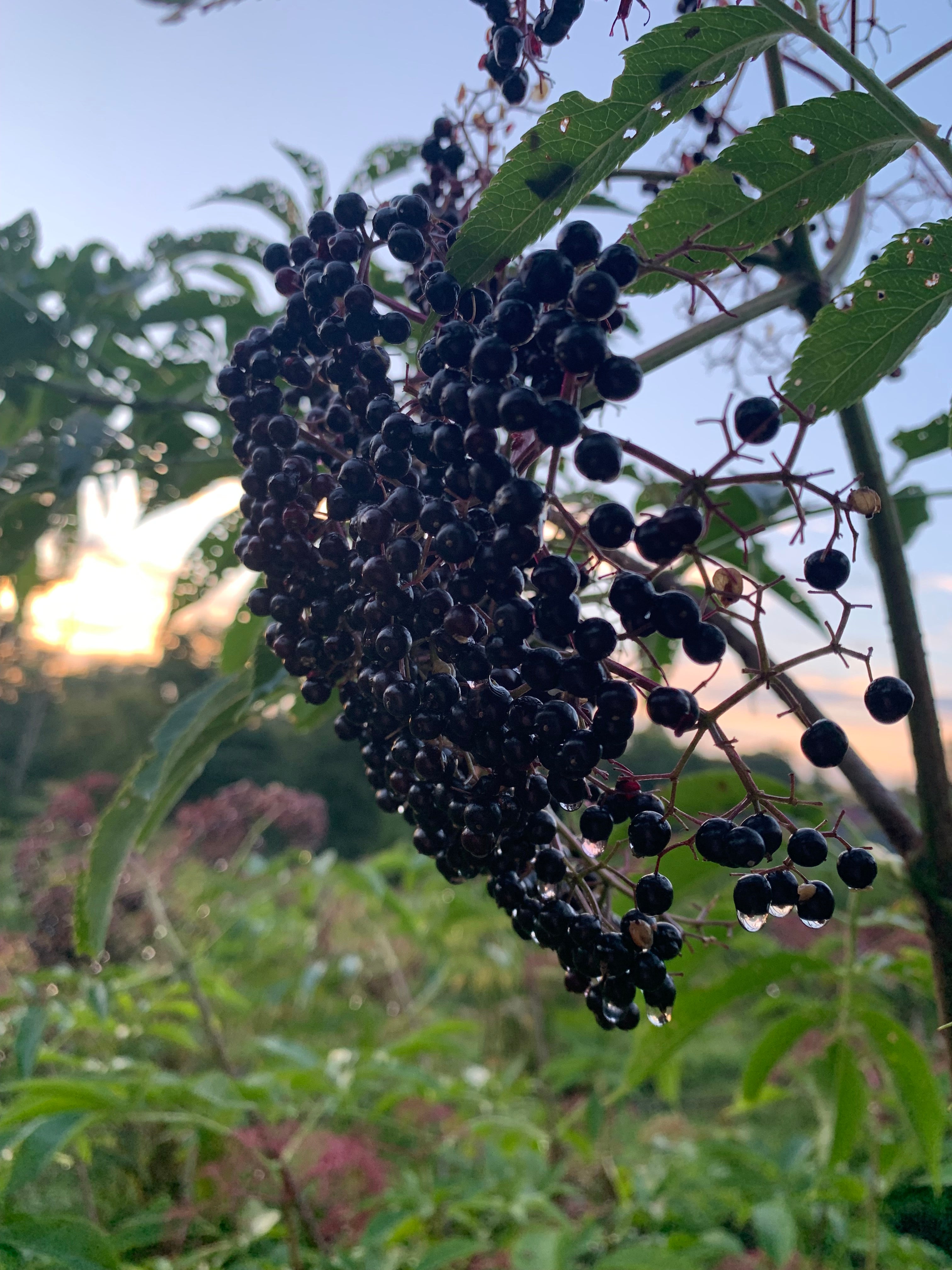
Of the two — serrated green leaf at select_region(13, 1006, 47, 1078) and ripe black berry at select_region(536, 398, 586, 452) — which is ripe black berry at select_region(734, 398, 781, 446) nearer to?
ripe black berry at select_region(536, 398, 586, 452)

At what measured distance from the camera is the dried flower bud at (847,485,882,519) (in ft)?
1.67

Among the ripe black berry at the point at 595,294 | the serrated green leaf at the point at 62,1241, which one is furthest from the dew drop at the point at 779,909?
the serrated green leaf at the point at 62,1241

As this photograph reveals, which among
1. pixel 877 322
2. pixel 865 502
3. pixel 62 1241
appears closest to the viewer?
pixel 865 502

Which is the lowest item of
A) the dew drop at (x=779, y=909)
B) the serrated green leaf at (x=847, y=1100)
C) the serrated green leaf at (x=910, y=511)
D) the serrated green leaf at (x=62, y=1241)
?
the serrated green leaf at (x=847, y=1100)

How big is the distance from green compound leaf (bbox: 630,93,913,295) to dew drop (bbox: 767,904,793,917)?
0.47 metres

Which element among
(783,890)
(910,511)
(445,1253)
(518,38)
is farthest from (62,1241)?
(910,511)

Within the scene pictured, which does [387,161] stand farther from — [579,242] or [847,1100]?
[847,1100]

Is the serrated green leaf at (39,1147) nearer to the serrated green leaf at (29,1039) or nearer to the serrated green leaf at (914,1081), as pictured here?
the serrated green leaf at (29,1039)

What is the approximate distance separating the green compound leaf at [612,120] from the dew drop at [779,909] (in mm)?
516

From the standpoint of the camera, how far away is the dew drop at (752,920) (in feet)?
1.74

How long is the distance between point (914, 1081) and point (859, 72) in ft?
3.48

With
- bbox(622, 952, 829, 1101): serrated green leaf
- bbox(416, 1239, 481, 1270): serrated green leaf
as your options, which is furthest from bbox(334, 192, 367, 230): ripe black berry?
bbox(416, 1239, 481, 1270): serrated green leaf

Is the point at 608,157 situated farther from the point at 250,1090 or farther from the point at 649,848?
the point at 250,1090

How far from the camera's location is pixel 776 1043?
1139 mm
